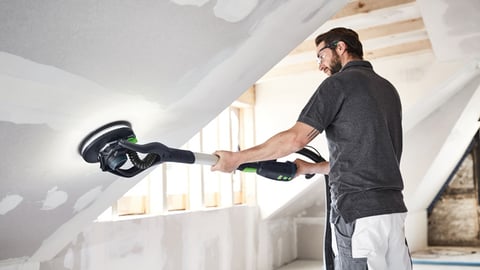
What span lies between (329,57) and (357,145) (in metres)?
0.43

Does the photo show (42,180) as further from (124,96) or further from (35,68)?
(35,68)

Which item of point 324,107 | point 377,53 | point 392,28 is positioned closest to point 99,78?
point 324,107

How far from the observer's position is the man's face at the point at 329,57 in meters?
1.88

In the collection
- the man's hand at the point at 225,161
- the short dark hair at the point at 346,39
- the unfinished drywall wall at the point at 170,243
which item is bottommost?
the unfinished drywall wall at the point at 170,243

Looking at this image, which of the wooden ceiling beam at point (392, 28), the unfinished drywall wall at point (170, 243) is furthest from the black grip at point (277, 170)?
the wooden ceiling beam at point (392, 28)

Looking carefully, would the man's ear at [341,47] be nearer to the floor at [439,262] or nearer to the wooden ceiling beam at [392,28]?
the wooden ceiling beam at [392,28]

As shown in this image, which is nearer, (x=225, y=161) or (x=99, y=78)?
(x=99, y=78)

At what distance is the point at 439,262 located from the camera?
5242 millimetres

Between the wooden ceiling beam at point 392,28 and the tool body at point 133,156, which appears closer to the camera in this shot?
the tool body at point 133,156

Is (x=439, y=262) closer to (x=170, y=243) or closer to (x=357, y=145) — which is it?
(x=170, y=243)

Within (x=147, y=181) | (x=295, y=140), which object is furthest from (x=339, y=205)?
(x=147, y=181)

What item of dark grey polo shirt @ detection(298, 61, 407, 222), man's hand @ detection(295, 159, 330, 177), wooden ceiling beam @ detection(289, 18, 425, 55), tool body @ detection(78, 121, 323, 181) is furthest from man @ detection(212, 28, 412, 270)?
wooden ceiling beam @ detection(289, 18, 425, 55)

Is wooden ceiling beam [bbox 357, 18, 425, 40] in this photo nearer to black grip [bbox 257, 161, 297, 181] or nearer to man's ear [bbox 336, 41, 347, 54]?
man's ear [bbox 336, 41, 347, 54]

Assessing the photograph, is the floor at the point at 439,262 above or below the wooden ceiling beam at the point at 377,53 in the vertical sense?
below
